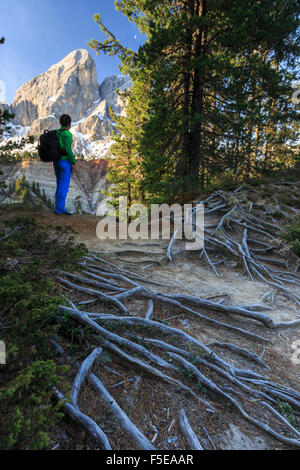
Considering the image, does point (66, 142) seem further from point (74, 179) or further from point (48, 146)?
point (74, 179)

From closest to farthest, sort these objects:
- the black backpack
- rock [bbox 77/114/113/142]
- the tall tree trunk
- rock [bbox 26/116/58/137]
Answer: the black backpack, the tall tree trunk, rock [bbox 26/116/58/137], rock [bbox 77/114/113/142]

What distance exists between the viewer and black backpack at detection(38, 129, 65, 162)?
209 inches

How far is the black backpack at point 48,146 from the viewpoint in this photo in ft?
17.4

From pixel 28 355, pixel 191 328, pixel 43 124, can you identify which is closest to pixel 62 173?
pixel 191 328

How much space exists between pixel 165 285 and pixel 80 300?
1485 mm

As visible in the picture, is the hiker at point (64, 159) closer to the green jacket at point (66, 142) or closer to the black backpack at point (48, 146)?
the green jacket at point (66, 142)

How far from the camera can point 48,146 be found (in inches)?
211

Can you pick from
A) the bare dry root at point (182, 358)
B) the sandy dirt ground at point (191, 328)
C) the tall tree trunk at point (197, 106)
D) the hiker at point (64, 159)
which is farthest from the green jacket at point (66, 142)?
the tall tree trunk at point (197, 106)

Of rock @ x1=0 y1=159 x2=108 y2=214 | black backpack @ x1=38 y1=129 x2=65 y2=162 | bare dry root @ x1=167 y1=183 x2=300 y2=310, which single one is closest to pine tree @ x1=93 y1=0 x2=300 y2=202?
bare dry root @ x1=167 y1=183 x2=300 y2=310

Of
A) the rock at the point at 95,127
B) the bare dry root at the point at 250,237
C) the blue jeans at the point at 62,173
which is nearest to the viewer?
the bare dry root at the point at 250,237

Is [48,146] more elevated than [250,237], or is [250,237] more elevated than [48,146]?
[48,146]

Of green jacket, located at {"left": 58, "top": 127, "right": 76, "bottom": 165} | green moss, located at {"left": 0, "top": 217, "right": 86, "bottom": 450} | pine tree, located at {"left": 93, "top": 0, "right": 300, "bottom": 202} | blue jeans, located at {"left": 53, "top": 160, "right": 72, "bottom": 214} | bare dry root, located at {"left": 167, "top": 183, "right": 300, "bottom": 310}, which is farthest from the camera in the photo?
pine tree, located at {"left": 93, "top": 0, "right": 300, "bottom": 202}
